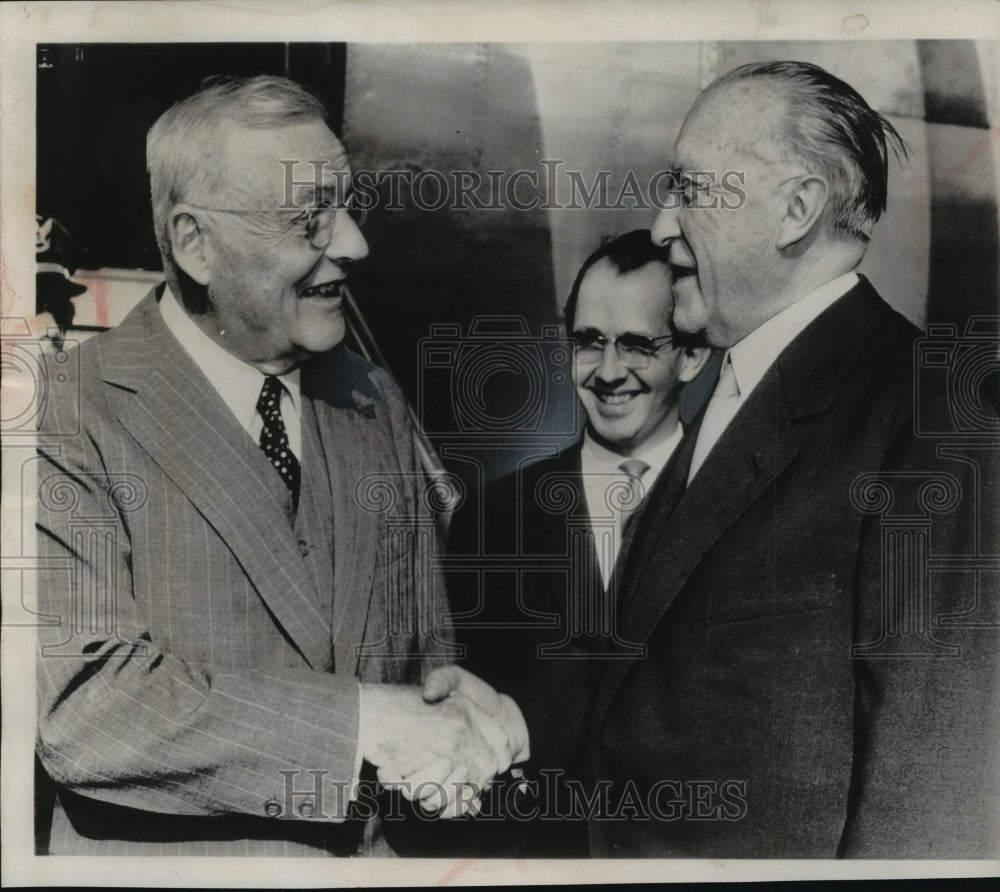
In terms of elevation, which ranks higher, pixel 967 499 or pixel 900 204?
pixel 900 204

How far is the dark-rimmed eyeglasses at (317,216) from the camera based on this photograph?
2930 mm

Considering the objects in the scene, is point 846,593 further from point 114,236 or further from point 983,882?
point 114,236

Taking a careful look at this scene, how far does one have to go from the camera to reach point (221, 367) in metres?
2.97

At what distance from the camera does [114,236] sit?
3002 mm

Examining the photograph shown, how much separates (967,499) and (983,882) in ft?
3.42

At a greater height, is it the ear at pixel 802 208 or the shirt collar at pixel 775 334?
the ear at pixel 802 208

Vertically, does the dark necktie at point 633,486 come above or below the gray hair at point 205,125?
below

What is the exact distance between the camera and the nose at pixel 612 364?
2.96 meters

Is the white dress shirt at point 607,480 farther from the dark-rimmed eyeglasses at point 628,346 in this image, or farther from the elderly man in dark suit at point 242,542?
the elderly man in dark suit at point 242,542

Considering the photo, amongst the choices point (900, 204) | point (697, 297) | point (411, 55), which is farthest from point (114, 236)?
point (900, 204)

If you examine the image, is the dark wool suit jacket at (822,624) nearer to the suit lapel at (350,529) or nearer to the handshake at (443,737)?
the handshake at (443,737)

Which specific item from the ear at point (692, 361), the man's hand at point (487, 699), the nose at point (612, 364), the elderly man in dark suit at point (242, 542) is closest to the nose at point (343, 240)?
the elderly man in dark suit at point (242, 542)

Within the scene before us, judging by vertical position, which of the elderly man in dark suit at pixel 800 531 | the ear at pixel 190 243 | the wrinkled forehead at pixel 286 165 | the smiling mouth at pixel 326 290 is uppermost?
the wrinkled forehead at pixel 286 165

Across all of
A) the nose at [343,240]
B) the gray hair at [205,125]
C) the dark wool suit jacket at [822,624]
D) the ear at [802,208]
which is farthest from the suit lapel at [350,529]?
the ear at [802,208]
